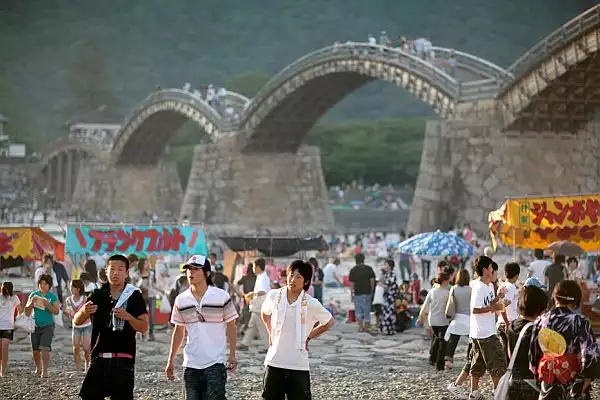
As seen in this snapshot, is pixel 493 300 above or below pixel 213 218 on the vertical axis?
below

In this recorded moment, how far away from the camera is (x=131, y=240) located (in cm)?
1659

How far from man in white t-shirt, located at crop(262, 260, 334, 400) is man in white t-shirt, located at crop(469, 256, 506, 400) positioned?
265cm

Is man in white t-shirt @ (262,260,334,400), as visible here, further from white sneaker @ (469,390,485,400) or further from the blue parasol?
the blue parasol

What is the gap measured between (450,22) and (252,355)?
105892 mm

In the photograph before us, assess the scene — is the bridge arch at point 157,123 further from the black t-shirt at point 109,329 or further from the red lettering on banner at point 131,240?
the black t-shirt at point 109,329

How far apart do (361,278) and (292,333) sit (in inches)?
345

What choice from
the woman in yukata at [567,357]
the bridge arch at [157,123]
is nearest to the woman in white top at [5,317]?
the woman in yukata at [567,357]

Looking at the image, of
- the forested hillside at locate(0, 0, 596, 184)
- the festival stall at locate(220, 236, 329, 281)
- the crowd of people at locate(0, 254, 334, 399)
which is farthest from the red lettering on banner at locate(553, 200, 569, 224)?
the forested hillside at locate(0, 0, 596, 184)

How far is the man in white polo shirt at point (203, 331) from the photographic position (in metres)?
6.41

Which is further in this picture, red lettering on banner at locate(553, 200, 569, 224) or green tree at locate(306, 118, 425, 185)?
green tree at locate(306, 118, 425, 185)

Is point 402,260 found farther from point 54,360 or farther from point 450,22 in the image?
point 450,22

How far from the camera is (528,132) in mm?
31516

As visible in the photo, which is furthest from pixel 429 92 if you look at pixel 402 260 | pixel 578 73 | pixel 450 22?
pixel 450 22

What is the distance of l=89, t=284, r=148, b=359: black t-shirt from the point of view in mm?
6344
